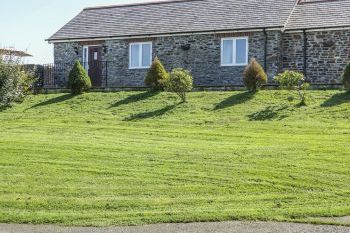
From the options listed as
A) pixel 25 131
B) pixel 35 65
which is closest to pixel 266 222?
pixel 25 131

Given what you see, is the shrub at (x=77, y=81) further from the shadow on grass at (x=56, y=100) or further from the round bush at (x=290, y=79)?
the round bush at (x=290, y=79)

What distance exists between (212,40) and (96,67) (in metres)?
7.58

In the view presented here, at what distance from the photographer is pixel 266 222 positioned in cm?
908

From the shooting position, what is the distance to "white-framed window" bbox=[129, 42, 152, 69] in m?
33.3

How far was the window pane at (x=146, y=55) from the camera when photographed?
1312 inches

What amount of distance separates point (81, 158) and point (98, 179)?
2.13 meters

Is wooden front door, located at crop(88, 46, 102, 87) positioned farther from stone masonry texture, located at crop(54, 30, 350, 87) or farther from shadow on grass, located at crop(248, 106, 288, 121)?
shadow on grass, located at crop(248, 106, 288, 121)

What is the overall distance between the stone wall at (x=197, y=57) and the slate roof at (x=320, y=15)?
1.78 m

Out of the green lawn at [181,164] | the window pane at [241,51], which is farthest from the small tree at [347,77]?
the window pane at [241,51]

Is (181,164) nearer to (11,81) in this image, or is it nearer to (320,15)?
(11,81)

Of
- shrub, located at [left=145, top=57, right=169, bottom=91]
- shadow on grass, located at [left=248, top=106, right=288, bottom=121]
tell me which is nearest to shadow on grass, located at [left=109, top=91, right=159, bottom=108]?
shrub, located at [left=145, top=57, right=169, bottom=91]

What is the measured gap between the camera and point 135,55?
3369 cm

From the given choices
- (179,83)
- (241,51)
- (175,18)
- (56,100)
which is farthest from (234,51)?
(56,100)

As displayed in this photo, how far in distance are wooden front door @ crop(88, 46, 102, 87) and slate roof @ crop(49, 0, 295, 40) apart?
96 cm
